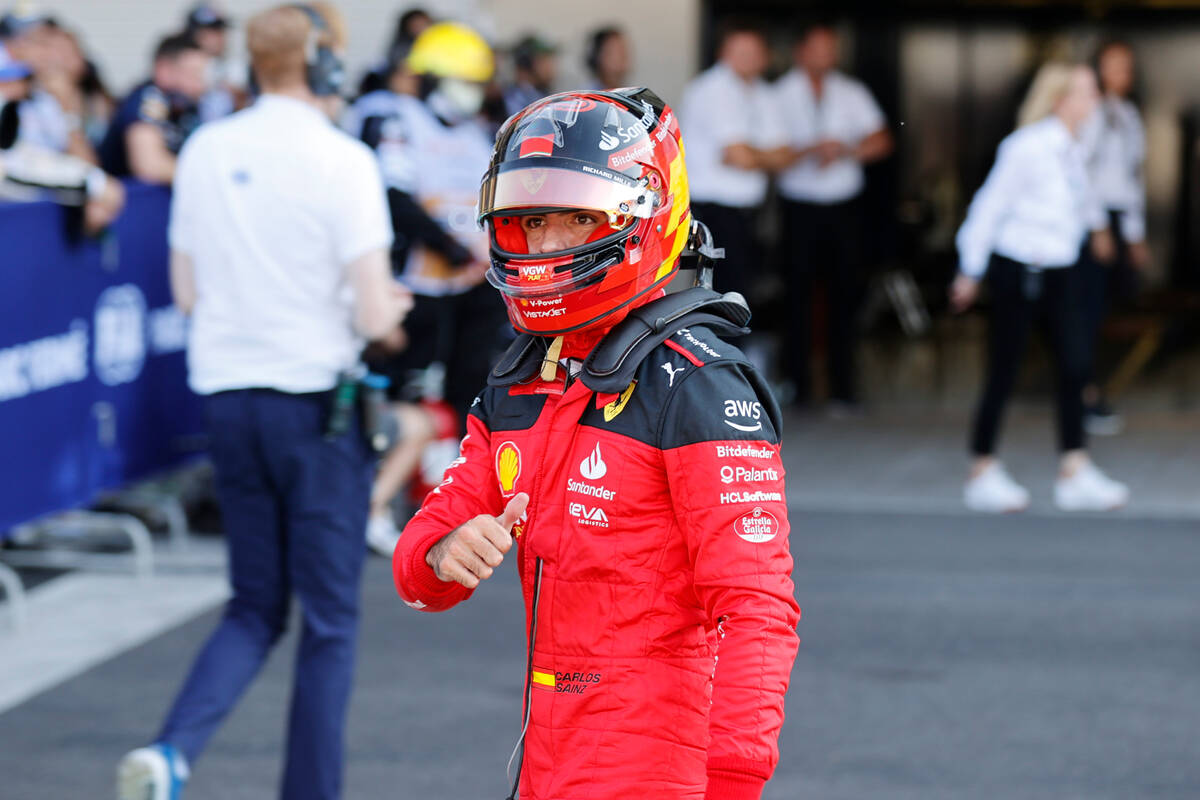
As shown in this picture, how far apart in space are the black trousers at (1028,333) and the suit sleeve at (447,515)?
6.00 m

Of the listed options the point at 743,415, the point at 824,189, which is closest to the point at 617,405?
the point at 743,415

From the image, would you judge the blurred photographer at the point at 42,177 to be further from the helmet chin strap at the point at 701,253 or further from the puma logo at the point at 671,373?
the puma logo at the point at 671,373

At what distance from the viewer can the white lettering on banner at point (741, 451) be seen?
2.37 m

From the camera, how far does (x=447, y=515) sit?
262 centimetres

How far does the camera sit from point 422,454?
25.4ft

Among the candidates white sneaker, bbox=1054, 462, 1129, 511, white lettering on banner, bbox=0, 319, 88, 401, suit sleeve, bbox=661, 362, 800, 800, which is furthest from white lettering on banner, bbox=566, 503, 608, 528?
white sneaker, bbox=1054, 462, 1129, 511

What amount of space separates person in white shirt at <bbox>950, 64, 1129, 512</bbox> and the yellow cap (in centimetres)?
260

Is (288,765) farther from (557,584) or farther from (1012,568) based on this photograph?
(1012,568)

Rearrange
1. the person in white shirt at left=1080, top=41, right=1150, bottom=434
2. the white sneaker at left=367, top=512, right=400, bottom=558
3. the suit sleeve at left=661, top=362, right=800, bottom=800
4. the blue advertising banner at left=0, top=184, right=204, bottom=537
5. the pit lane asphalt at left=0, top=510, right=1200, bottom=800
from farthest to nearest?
1. the person in white shirt at left=1080, top=41, right=1150, bottom=434
2. the white sneaker at left=367, top=512, right=400, bottom=558
3. the blue advertising banner at left=0, top=184, right=204, bottom=537
4. the pit lane asphalt at left=0, top=510, right=1200, bottom=800
5. the suit sleeve at left=661, top=362, right=800, bottom=800

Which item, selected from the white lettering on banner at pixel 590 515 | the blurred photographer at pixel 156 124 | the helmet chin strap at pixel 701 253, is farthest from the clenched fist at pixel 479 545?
the blurred photographer at pixel 156 124

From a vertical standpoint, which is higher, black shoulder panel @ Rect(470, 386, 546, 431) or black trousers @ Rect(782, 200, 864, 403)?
black shoulder panel @ Rect(470, 386, 546, 431)

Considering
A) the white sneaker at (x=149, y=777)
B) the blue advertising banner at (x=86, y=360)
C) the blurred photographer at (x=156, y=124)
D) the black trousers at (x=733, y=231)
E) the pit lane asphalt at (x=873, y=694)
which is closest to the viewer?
the white sneaker at (x=149, y=777)

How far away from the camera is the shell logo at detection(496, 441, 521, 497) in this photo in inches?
102

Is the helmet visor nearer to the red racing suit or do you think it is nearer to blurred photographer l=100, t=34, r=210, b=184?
the red racing suit
